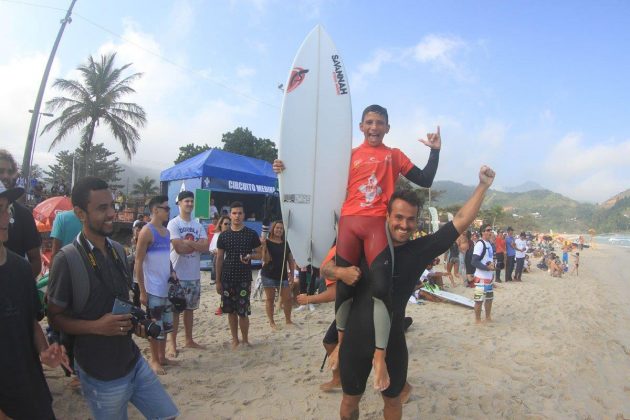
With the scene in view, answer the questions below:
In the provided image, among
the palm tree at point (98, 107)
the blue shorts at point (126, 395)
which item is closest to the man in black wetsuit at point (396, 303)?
the blue shorts at point (126, 395)

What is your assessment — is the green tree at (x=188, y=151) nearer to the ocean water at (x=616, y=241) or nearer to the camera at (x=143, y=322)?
the camera at (x=143, y=322)

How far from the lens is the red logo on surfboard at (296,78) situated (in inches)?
167

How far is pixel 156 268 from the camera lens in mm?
3973

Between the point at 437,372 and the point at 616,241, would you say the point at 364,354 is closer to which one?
the point at 437,372

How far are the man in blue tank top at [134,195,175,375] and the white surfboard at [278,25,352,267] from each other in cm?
132

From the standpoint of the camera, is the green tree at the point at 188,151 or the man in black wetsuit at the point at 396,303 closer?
the man in black wetsuit at the point at 396,303

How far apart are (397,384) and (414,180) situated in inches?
67.8

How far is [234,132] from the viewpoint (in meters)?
31.0

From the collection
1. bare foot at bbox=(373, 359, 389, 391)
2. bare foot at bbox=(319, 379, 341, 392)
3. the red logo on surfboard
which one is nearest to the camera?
bare foot at bbox=(373, 359, 389, 391)

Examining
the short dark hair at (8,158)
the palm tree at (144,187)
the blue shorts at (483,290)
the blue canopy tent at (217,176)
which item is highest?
the palm tree at (144,187)

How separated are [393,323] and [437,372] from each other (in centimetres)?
244

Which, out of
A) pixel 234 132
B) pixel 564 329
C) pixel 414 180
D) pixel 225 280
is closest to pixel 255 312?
pixel 225 280

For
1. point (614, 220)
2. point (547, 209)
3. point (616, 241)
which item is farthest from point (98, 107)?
point (547, 209)

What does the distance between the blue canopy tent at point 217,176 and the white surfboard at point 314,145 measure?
743cm
